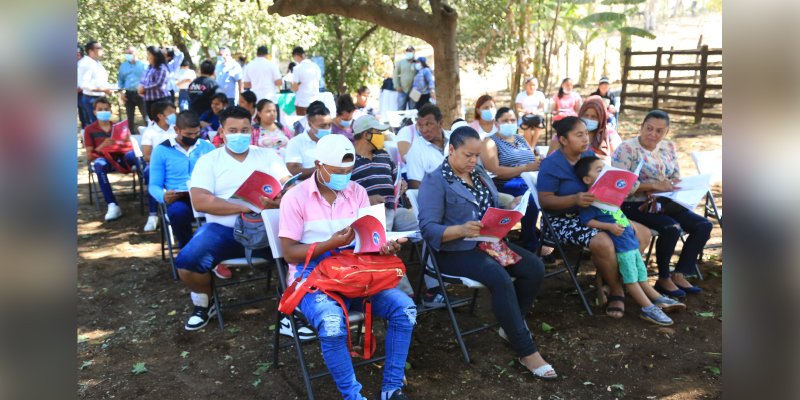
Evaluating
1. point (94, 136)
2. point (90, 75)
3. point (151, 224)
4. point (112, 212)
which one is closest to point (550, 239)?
point (151, 224)

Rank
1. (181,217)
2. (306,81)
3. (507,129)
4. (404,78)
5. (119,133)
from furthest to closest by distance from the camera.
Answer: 1. (404,78)
2. (306,81)
3. (119,133)
4. (507,129)
5. (181,217)

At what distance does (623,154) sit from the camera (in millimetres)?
5578

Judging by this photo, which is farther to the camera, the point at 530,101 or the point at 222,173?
the point at 530,101

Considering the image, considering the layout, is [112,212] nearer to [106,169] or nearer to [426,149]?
[106,169]

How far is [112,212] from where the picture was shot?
315 inches

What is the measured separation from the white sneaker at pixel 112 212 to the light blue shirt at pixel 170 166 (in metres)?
2.34

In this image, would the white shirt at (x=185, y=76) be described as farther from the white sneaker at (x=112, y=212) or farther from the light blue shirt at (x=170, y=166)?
the light blue shirt at (x=170, y=166)

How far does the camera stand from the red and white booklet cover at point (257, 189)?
180 inches

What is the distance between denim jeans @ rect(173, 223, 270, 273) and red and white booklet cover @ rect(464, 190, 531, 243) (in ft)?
5.43

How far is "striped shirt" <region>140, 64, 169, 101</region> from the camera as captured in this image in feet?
33.6

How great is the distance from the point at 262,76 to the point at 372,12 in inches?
171

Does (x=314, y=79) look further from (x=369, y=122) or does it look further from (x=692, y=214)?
(x=692, y=214)

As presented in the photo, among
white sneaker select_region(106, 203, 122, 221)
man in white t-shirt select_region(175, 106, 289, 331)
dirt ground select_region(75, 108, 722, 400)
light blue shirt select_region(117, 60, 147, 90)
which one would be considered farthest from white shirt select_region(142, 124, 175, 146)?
light blue shirt select_region(117, 60, 147, 90)

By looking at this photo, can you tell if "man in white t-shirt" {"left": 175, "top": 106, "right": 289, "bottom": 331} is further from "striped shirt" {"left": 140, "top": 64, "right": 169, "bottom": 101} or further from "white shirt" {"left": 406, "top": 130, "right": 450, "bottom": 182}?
"striped shirt" {"left": 140, "top": 64, "right": 169, "bottom": 101}
